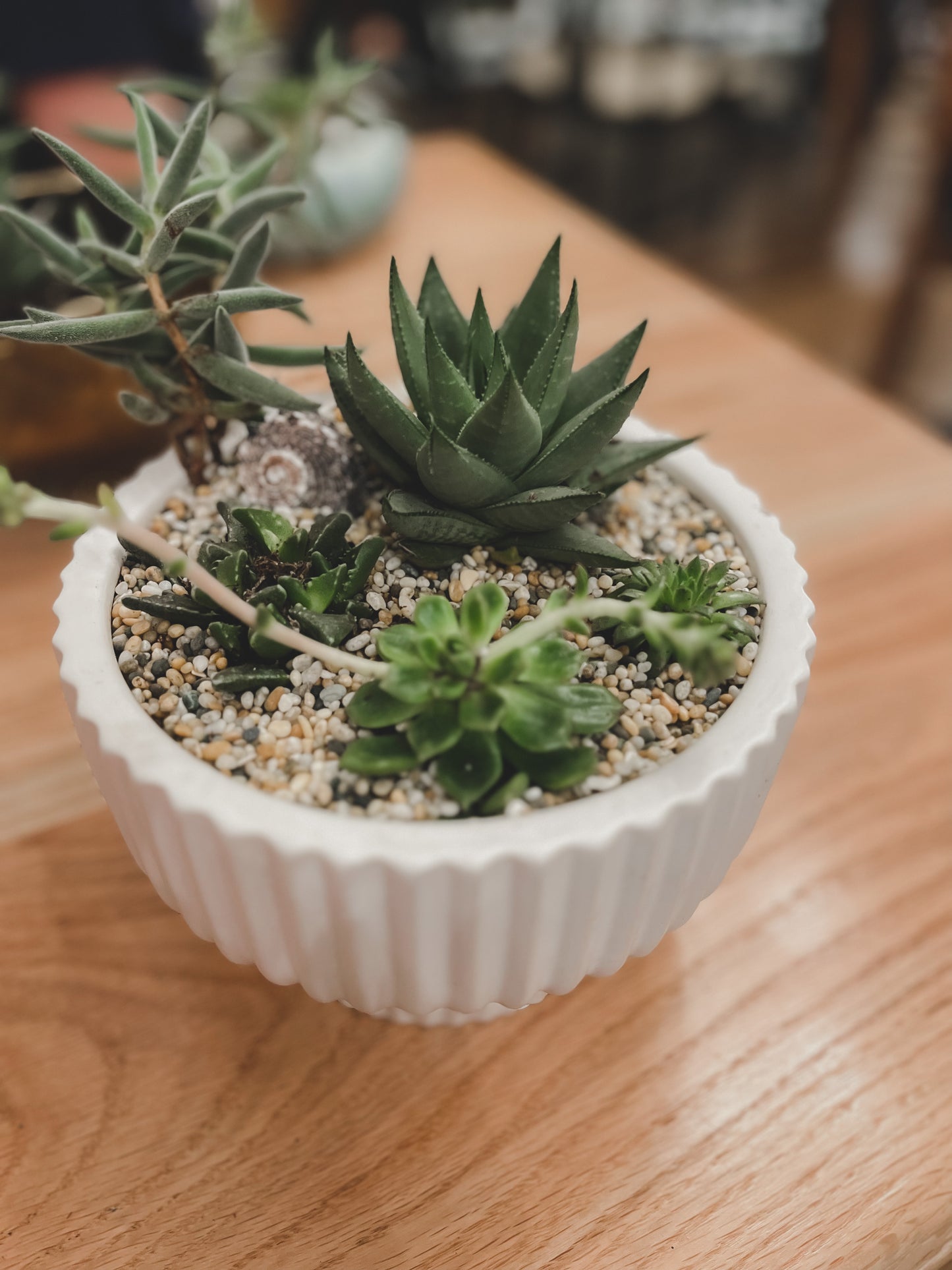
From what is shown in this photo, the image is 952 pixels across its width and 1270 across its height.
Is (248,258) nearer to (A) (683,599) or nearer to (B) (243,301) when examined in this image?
(B) (243,301)

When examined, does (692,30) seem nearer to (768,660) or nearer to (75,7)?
(75,7)

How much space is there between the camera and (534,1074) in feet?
1.88

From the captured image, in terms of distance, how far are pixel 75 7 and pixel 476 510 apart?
91.7 inches

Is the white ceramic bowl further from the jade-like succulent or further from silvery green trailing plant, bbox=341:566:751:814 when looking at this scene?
the jade-like succulent

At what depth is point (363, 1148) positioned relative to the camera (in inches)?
21.1

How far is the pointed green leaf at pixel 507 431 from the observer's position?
1.54 feet

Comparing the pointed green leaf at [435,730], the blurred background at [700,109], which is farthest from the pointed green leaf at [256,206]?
the blurred background at [700,109]

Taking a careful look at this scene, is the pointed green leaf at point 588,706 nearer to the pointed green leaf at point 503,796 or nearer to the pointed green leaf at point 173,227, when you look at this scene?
the pointed green leaf at point 503,796

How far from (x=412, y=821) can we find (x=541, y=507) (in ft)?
0.57

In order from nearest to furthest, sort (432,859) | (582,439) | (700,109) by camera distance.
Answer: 1. (432,859)
2. (582,439)
3. (700,109)

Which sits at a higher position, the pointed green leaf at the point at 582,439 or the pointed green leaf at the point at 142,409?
the pointed green leaf at the point at 582,439

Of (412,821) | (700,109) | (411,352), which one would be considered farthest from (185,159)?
(700,109)

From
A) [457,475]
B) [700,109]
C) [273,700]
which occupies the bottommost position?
[700,109]

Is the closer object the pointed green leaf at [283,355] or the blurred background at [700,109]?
the pointed green leaf at [283,355]
